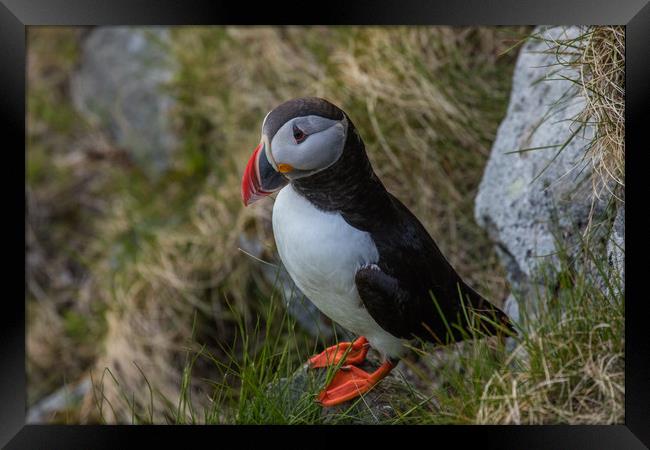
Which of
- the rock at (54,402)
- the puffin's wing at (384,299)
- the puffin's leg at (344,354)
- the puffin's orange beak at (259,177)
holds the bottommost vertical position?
the rock at (54,402)

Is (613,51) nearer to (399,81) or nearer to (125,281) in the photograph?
(399,81)

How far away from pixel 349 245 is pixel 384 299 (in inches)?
5.2

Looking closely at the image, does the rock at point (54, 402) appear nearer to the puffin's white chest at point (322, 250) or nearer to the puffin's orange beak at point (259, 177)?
the puffin's white chest at point (322, 250)

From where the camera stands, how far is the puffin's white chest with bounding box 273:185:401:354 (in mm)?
1688

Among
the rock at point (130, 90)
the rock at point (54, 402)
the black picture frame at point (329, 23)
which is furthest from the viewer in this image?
the rock at point (130, 90)

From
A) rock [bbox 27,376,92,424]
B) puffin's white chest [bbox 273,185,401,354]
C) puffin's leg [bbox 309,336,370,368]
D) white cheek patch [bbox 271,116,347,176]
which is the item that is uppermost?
white cheek patch [bbox 271,116,347,176]

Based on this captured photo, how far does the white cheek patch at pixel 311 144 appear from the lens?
157 centimetres

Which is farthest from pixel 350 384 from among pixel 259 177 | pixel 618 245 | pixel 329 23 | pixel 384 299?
pixel 329 23

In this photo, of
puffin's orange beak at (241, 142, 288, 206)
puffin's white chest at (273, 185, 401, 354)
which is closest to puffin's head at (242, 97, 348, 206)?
puffin's orange beak at (241, 142, 288, 206)

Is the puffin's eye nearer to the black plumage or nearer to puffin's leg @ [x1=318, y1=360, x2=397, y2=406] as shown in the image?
the black plumage

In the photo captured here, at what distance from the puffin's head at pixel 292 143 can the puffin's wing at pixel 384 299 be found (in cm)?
25

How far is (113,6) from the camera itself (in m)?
1.72

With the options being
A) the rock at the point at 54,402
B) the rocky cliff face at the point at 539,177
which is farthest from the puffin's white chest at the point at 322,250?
the rock at the point at 54,402

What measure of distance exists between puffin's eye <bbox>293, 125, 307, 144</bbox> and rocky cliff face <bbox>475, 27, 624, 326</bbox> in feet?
1.88
